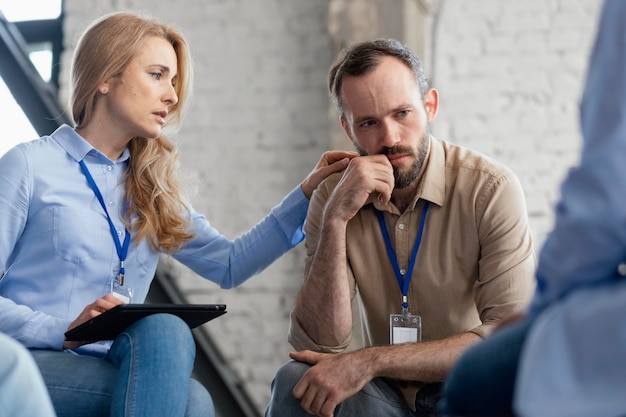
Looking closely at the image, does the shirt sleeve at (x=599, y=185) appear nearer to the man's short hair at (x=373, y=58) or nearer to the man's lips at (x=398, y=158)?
the man's lips at (x=398, y=158)

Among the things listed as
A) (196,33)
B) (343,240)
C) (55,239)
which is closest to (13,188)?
(55,239)

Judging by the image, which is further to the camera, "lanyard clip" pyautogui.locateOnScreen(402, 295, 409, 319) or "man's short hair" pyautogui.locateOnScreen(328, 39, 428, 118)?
"man's short hair" pyautogui.locateOnScreen(328, 39, 428, 118)

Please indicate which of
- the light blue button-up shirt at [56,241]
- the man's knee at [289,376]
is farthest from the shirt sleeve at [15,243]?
the man's knee at [289,376]

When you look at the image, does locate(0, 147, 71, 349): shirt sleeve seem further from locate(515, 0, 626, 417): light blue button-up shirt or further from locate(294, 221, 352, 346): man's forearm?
locate(515, 0, 626, 417): light blue button-up shirt

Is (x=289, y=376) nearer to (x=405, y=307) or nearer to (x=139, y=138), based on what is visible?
(x=405, y=307)

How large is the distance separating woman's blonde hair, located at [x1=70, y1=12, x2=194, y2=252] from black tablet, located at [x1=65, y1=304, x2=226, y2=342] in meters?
0.35

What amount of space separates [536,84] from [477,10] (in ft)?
1.31

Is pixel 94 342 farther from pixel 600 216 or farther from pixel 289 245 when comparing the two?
pixel 600 216

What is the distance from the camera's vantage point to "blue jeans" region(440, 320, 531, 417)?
81 centimetres

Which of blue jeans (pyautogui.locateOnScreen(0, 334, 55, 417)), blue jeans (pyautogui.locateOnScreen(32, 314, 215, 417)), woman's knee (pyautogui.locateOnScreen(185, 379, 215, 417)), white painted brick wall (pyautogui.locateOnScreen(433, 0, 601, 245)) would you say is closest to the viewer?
blue jeans (pyautogui.locateOnScreen(0, 334, 55, 417))

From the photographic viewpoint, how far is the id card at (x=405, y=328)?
5.87 feet

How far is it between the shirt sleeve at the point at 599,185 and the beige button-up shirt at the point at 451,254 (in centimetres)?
96

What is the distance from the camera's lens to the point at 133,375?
4.90 ft

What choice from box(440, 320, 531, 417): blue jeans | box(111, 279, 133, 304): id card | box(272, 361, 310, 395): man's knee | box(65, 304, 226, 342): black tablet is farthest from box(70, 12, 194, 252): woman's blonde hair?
box(440, 320, 531, 417): blue jeans
